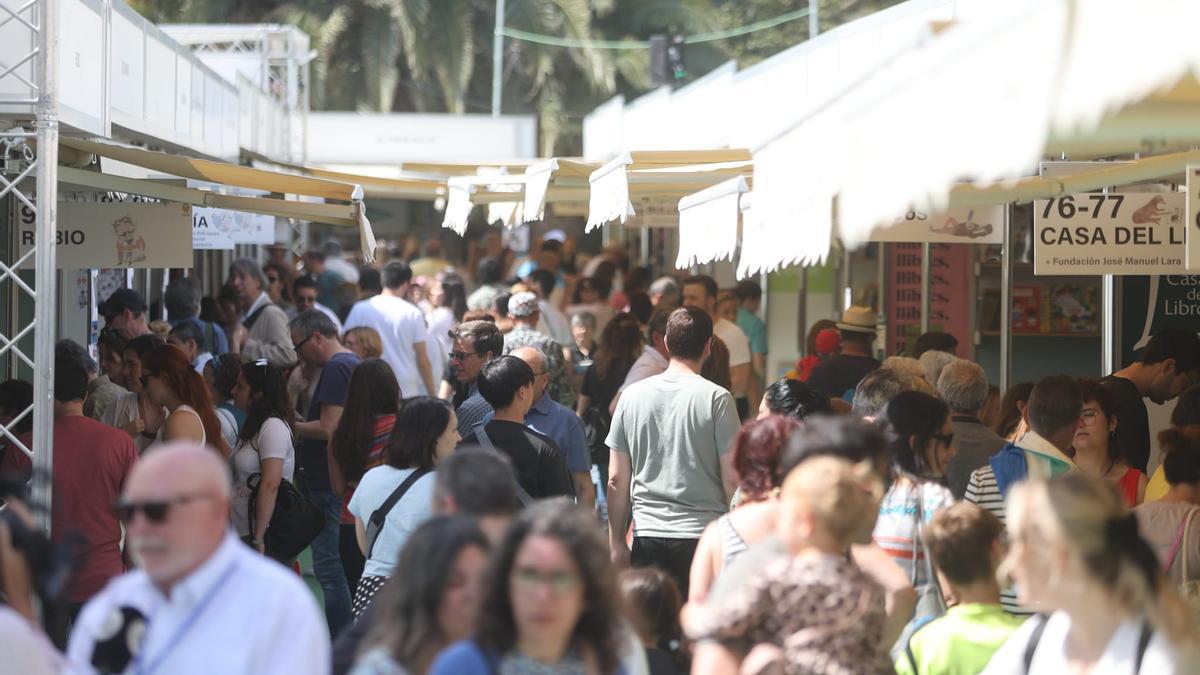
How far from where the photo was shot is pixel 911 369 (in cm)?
691

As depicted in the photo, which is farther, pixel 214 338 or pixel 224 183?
pixel 214 338

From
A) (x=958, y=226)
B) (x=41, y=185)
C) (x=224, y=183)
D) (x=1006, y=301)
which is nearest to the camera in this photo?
(x=41, y=185)

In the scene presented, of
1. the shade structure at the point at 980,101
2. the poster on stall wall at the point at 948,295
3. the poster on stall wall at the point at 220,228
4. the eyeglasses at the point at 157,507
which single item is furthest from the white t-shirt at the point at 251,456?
the poster on stall wall at the point at 948,295

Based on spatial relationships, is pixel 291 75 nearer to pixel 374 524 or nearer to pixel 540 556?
pixel 374 524

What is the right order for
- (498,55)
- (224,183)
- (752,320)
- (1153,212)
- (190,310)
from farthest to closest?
(498,55) → (752,320) → (190,310) → (224,183) → (1153,212)

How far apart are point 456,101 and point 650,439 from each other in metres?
31.9

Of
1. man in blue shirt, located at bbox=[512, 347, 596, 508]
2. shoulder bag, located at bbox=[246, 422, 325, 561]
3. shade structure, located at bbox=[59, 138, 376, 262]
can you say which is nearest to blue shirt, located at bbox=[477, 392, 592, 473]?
man in blue shirt, located at bbox=[512, 347, 596, 508]

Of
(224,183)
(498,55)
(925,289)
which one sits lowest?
(925,289)

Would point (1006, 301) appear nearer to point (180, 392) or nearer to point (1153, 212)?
point (1153, 212)

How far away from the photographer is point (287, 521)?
24.2 feet

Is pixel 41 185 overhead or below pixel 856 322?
overhead

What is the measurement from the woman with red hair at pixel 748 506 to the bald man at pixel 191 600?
5.26ft

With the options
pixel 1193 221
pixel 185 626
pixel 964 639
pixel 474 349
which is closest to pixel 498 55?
pixel 474 349

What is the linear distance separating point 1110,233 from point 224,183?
4.69 m
